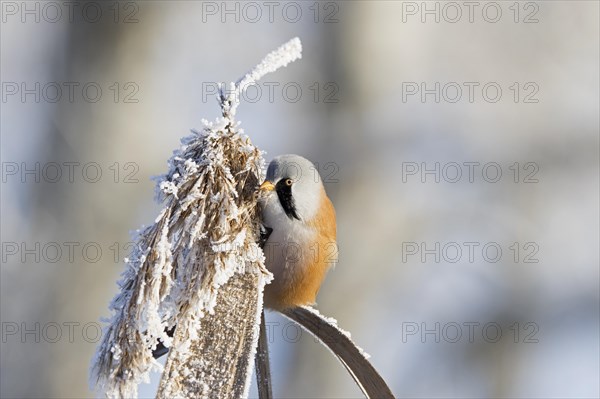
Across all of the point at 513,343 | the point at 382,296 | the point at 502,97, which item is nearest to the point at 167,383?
the point at 382,296

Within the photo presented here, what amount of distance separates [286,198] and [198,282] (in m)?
0.36

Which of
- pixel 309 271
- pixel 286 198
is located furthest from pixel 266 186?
pixel 309 271

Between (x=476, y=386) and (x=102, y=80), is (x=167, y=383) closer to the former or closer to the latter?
(x=102, y=80)

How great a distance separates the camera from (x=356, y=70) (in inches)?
237

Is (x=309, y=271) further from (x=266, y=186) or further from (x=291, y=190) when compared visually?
Result: (x=266, y=186)

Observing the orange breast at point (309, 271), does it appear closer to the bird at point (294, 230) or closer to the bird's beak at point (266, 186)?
the bird at point (294, 230)

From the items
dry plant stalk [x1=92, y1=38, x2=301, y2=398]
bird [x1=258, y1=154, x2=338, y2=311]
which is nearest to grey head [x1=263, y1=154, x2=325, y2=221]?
bird [x1=258, y1=154, x2=338, y2=311]

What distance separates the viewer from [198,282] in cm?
122

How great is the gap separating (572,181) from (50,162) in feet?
12.2

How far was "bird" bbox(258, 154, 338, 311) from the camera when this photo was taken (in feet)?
4.75

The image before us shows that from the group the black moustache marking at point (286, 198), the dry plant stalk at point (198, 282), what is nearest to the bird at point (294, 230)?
the black moustache marking at point (286, 198)

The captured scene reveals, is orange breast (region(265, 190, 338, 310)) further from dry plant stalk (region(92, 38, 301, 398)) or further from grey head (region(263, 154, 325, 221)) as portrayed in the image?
dry plant stalk (region(92, 38, 301, 398))

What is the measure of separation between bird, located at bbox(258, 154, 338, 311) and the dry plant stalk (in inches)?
4.3

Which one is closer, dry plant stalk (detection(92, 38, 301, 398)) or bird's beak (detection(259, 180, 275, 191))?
dry plant stalk (detection(92, 38, 301, 398))
